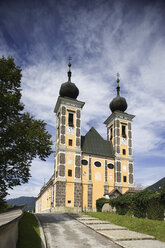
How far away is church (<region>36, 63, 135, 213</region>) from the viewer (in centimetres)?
3628

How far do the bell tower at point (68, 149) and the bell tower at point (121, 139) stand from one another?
768cm

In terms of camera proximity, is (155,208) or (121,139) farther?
(121,139)

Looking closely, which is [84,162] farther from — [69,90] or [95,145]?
[69,90]

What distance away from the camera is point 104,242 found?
34.2 ft

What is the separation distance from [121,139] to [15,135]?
103 feet

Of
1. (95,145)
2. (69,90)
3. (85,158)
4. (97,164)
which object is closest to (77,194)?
(85,158)

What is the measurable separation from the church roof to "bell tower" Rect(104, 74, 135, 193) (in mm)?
1297

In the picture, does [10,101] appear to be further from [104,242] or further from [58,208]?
[58,208]

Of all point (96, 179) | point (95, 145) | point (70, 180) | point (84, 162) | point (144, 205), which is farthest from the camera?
point (95, 145)

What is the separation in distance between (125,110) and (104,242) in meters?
38.3

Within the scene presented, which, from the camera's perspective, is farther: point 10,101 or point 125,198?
point 125,198

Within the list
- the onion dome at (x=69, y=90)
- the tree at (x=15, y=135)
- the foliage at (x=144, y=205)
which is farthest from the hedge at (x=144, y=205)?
the onion dome at (x=69, y=90)

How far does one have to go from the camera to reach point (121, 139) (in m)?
43.8

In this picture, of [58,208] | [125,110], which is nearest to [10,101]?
[58,208]
